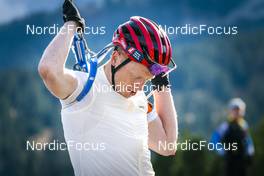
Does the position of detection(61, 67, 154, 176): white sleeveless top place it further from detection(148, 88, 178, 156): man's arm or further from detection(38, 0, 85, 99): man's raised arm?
detection(148, 88, 178, 156): man's arm

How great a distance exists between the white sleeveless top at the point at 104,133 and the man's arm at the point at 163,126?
383mm

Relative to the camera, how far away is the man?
4.83 m

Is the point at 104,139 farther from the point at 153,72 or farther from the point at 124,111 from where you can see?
the point at 153,72

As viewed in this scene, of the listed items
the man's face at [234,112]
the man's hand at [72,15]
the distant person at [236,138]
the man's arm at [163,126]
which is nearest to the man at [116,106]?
the man's hand at [72,15]

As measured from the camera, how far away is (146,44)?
5082 millimetres

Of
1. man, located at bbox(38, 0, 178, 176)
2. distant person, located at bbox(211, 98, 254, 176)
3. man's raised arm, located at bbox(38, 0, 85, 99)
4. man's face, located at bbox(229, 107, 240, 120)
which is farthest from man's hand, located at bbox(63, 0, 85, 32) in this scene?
man's face, located at bbox(229, 107, 240, 120)

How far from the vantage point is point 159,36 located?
5082 mm

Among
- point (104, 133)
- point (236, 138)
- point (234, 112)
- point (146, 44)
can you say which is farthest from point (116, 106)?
point (236, 138)

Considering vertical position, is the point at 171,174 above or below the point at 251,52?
below

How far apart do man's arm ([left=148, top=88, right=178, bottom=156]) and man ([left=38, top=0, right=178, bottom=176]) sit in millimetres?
258

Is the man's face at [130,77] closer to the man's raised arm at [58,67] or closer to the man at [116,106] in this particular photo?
the man at [116,106]

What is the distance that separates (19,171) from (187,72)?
4077 cm

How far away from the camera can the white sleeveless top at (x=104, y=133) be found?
483 centimetres

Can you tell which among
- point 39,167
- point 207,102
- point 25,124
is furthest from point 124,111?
point 207,102
